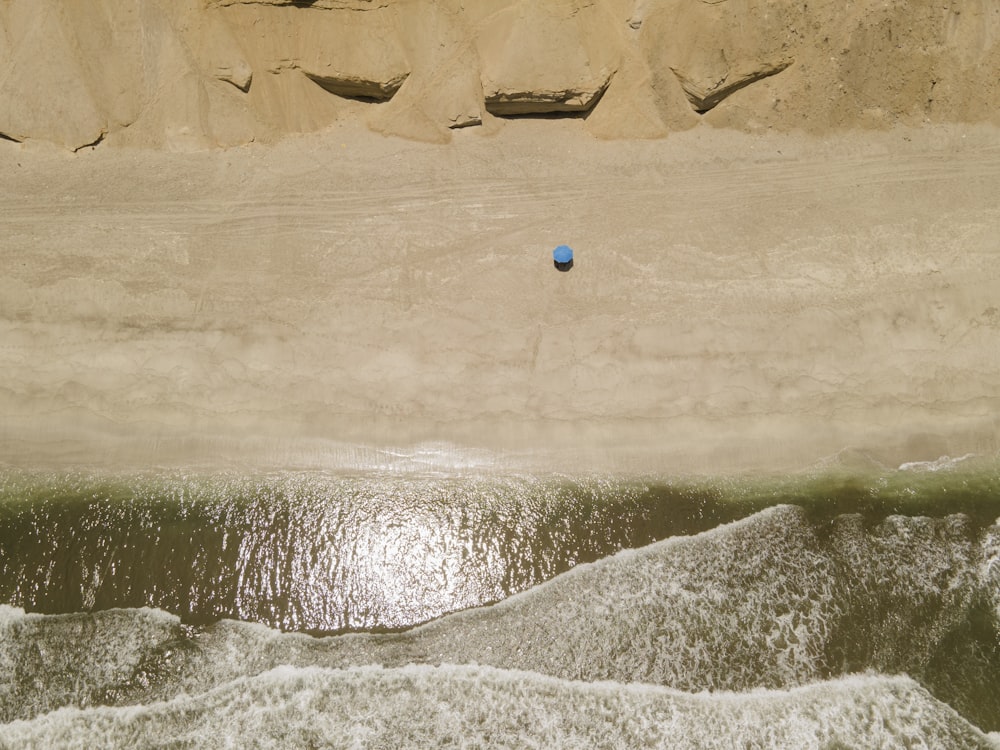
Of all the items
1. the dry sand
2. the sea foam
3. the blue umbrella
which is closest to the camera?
the sea foam

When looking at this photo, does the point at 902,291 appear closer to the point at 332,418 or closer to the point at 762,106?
the point at 762,106

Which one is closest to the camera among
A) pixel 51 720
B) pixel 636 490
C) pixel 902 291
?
pixel 51 720

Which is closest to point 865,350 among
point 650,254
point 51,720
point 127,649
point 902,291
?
point 902,291

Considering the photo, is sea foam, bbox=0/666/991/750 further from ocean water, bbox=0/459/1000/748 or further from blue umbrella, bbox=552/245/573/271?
blue umbrella, bbox=552/245/573/271

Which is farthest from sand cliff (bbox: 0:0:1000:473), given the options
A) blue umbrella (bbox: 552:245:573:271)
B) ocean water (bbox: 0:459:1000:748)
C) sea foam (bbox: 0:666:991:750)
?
sea foam (bbox: 0:666:991:750)

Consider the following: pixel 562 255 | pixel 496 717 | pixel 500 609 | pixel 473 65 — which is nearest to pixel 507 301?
pixel 562 255

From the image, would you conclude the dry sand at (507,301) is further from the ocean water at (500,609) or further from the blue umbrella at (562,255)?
the ocean water at (500,609)
